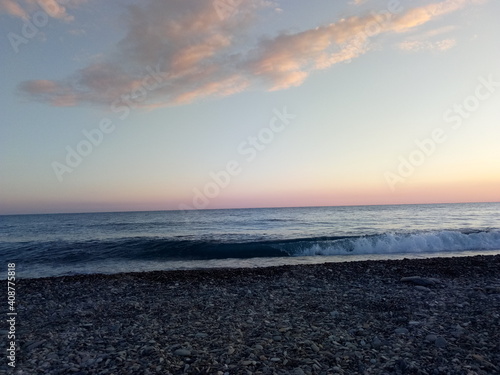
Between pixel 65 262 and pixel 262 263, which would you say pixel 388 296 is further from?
pixel 65 262

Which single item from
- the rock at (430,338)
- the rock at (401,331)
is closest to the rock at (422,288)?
the rock at (401,331)

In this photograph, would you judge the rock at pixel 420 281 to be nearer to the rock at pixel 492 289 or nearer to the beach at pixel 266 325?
the beach at pixel 266 325

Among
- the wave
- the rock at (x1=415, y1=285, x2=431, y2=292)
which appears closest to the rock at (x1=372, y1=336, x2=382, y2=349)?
the rock at (x1=415, y1=285, x2=431, y2=292)

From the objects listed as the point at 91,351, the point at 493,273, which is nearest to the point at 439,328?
the point at 91,351

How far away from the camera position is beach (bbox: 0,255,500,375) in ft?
19.1

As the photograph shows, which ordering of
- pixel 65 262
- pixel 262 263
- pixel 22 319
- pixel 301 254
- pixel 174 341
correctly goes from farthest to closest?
pixel 301 254 < pixel 65 262 < pixel 262 263 < pixel 22 319 < pixel 174 341

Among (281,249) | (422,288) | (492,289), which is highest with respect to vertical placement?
(492,289)

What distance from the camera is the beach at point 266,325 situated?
582cm

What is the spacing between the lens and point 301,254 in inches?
1011

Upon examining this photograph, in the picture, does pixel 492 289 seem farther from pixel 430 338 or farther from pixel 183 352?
pixel 183 352

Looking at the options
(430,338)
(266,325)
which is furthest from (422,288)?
(266,325)

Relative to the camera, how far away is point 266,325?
7781 millimetres

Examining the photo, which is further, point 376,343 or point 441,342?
point 376,343

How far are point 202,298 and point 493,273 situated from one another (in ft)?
39.4
